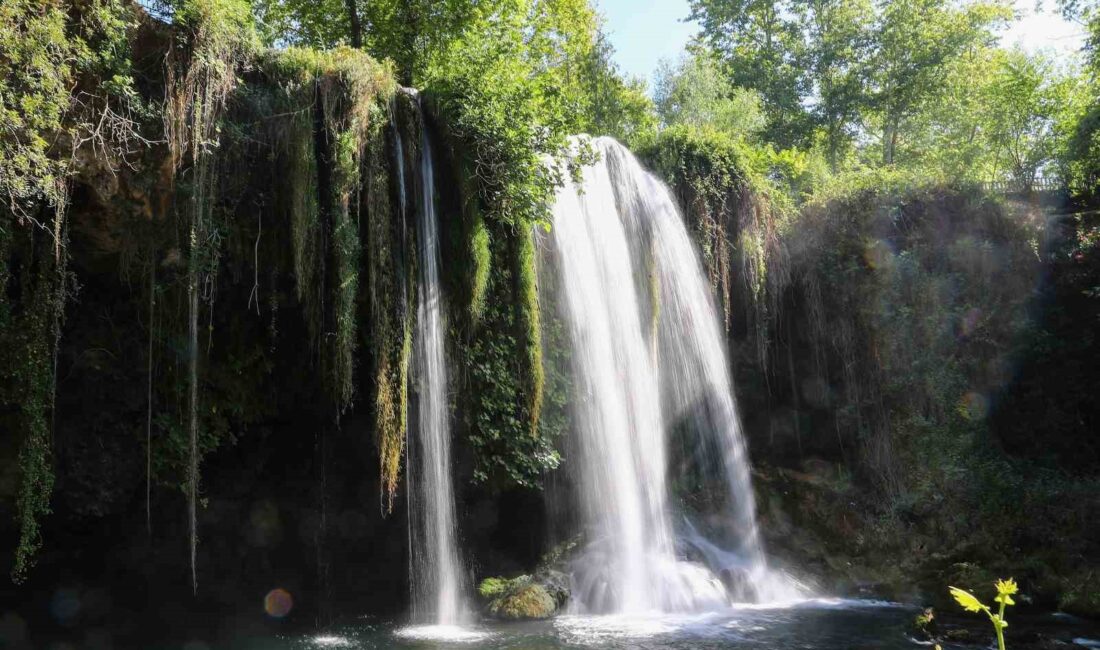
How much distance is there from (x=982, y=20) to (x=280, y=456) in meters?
25.8

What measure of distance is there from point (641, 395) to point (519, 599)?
148 inches

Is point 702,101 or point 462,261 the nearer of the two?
point 462,261

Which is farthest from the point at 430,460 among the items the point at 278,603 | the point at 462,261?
the point at 278,603

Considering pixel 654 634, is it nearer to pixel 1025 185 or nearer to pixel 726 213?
pixel 726 213

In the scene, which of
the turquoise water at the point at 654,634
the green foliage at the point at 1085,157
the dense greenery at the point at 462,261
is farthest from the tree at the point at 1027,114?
the turquoise water at the point at 654,634

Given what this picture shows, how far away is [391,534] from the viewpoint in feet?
34.8

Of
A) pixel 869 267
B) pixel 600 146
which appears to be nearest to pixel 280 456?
pixel 600 146

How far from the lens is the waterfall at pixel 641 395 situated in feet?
35.8

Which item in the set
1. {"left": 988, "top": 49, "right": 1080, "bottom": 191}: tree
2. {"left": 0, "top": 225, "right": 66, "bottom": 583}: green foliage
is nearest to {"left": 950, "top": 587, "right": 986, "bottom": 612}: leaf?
{"left": 0, "top": 225, "right": 66, "bottom": 583}: green foliage

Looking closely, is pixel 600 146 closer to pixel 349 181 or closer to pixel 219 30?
pixel 349 181

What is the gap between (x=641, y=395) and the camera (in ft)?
40.2

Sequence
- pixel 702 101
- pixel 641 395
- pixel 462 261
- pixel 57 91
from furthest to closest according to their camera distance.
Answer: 1. pixel 702 101
2. pixel 641 395
3. pixel 462 261
4. pixel 57 91

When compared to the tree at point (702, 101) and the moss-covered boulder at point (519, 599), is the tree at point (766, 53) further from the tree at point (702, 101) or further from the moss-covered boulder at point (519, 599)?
the moss-covered boulder at point (519, 599)

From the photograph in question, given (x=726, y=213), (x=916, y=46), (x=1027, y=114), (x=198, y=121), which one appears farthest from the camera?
(x=916, y=46)
